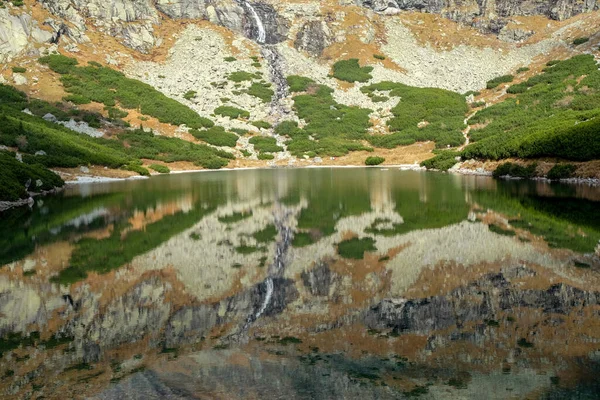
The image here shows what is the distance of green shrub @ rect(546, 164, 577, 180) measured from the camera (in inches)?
1463

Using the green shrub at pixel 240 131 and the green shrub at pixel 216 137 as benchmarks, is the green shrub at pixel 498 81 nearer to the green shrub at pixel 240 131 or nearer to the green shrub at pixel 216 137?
the green shrub at pixel 240 131

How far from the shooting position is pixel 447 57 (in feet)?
333

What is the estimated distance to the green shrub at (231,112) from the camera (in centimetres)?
8306

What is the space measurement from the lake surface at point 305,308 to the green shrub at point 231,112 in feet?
207

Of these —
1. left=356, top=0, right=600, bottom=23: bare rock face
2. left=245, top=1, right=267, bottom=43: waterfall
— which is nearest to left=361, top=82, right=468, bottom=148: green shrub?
left=245, top=1, right=267, bottom=43: waterfall

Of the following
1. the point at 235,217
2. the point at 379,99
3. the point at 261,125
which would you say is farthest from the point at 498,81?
the point at 235,217

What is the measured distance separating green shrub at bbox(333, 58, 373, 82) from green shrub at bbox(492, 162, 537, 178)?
52730mm

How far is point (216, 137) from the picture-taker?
74.7 metres

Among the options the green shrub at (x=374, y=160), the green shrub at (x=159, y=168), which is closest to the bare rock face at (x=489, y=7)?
the green shrub at (x=374, y=160)

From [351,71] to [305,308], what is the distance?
91.3 metres

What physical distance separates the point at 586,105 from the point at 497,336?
198 feet

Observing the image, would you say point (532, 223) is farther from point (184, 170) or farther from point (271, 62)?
point (271, 62)

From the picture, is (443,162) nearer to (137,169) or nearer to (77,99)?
(137,169)

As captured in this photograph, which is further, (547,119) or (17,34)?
(17,34)
